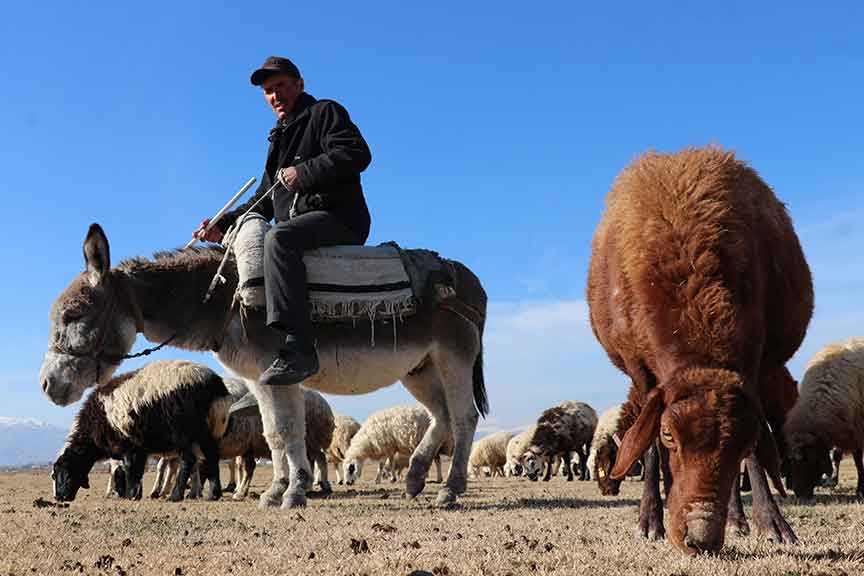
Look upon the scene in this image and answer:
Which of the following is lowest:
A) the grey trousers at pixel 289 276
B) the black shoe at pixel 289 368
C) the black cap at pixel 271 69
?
the black shoe at pixel 289 368

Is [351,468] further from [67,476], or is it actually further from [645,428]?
[645,428]

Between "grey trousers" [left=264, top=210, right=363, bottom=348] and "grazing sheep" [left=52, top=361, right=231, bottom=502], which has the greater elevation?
"grey trousers" [left=264, top=210, right=363, bottom=348]

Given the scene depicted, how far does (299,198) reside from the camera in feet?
30.1

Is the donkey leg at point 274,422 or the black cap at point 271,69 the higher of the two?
the black cap at point 271,69

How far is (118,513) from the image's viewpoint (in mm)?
8906

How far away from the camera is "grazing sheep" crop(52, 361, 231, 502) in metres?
14.1

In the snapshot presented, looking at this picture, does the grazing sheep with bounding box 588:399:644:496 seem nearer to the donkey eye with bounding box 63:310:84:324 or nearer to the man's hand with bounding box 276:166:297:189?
the man's hand with bounding box 276:166:297:189

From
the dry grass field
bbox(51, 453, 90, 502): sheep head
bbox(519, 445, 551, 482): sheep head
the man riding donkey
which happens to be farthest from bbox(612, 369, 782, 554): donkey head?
bbox(519, 445, 551, 482): sheep head

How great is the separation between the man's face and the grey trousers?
4.89 feet

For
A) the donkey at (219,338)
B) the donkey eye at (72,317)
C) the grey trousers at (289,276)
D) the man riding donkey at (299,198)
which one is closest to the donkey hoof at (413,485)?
the donkey at (219,338)

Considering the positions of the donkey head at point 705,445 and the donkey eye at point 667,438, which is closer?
the donkey head at point 705,445

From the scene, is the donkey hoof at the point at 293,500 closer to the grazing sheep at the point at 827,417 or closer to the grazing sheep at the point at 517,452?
the grazing sheep at the point at 827,417

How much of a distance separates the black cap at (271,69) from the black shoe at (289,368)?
3.06 metres

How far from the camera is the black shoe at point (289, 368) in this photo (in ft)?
27.0
